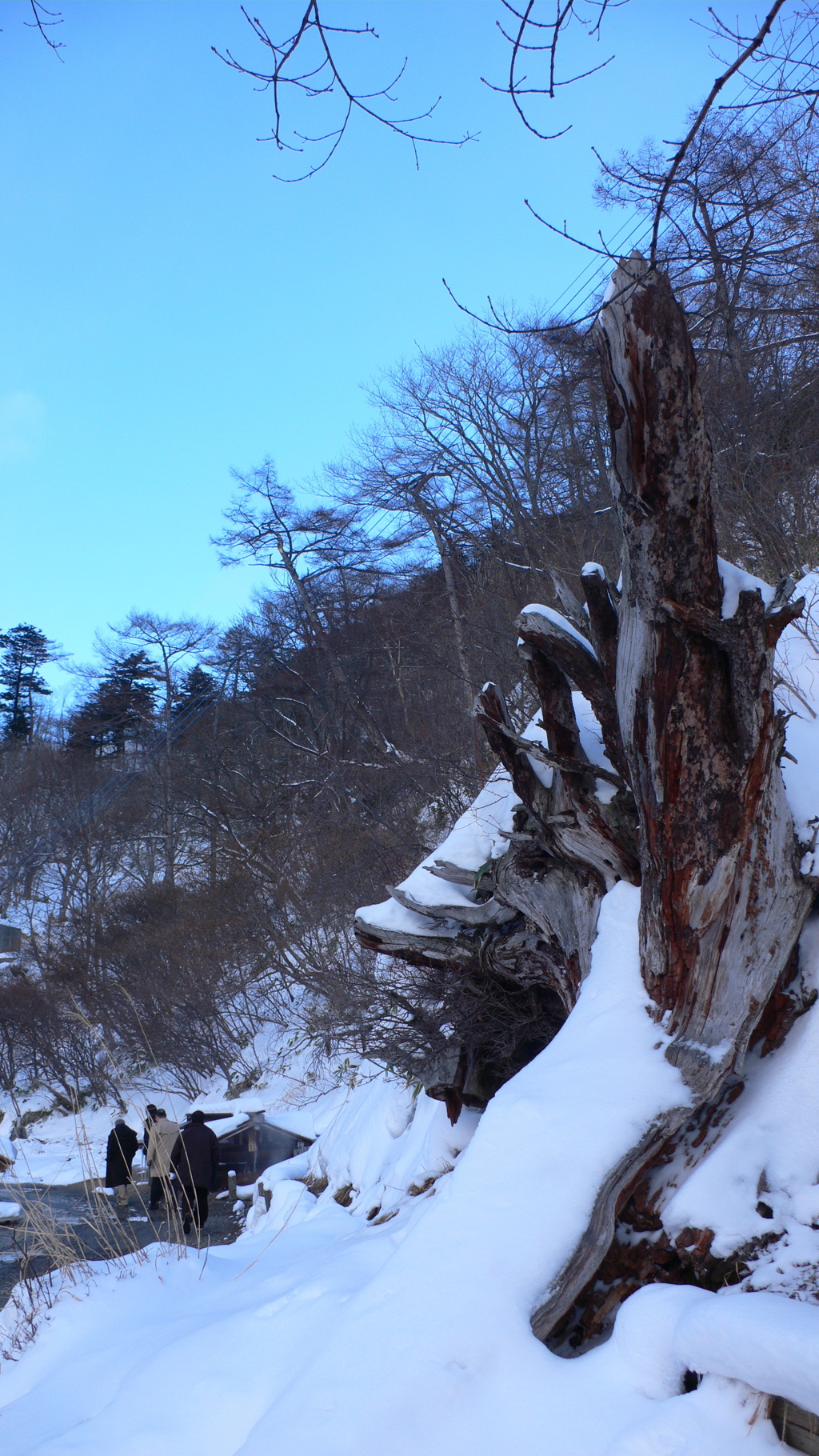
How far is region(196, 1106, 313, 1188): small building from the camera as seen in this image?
12.0 m

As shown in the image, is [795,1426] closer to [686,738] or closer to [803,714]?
[686,738]

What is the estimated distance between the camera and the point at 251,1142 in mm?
12188

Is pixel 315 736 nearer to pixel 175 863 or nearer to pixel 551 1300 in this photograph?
pixel 175 863

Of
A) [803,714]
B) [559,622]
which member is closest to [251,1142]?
[803,714]

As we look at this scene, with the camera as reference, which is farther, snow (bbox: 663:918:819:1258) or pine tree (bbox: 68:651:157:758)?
pine tree (bbox: 68:651:157:758)

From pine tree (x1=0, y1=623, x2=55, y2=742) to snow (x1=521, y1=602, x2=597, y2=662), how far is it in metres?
38.0

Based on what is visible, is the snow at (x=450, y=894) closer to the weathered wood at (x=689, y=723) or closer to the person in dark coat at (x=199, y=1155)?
the weathered wood at (x=689, y=723)

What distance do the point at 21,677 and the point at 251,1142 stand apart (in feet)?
103

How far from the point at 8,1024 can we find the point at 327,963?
30.4 ft

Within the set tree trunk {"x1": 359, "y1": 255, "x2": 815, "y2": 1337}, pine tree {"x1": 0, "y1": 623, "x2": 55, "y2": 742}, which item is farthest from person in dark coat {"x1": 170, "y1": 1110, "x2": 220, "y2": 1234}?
pine tree {"x1": 0, "y1": 623, "x2": 55, "y2": 742}

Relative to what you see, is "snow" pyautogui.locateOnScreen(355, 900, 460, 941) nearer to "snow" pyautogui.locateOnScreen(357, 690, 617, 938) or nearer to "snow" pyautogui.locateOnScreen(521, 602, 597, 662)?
"snow" pyautogui.locateOnScreen(357, 690, 617, 938)

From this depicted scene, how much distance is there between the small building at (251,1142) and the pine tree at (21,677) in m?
29.5

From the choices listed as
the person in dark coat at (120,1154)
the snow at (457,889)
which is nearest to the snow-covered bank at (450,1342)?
the snow at (457,889)

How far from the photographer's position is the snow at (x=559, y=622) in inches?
140
